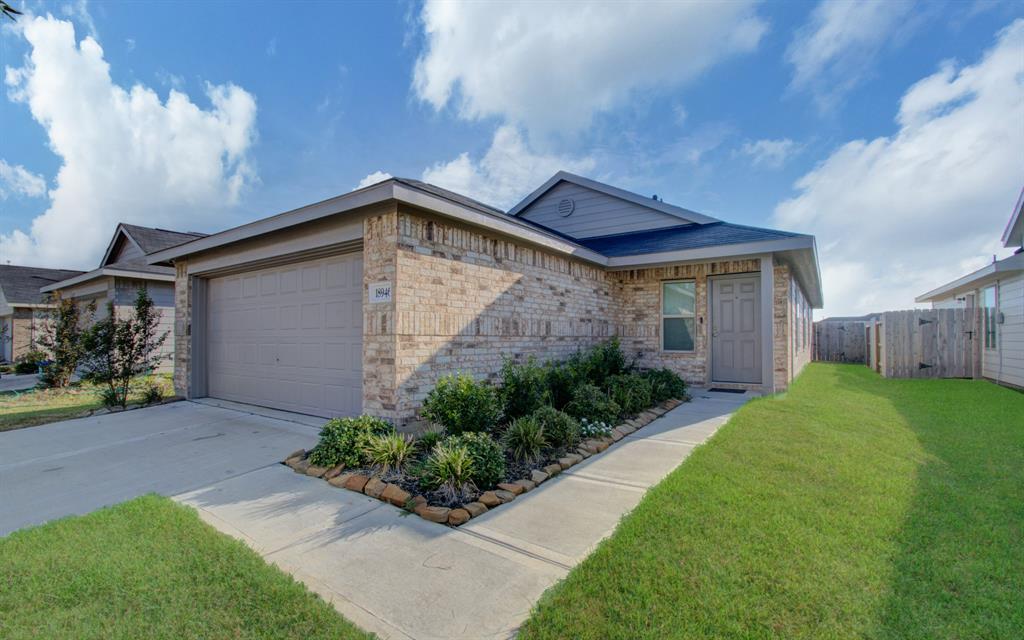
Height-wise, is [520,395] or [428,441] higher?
[520,395]

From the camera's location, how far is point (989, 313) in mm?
11516

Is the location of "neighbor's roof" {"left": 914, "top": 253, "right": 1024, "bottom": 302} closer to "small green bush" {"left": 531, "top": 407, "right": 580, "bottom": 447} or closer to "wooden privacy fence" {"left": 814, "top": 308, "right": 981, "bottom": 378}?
"wooden privacy fence" {"left": 814, "top": 308, "right": 981, "bottom": 378}

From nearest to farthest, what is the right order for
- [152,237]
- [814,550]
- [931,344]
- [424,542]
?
1. [814,550]
2. [424,542]
3. [931,344]
4. [152,237]

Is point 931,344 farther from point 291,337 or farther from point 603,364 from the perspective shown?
point 291,337

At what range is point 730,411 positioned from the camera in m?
6.93

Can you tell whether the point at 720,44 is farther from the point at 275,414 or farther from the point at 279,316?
the point at 275,414

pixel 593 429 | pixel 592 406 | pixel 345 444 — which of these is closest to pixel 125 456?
pixel 345 444

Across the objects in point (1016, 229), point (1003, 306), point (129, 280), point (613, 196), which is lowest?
point (1003, 306)

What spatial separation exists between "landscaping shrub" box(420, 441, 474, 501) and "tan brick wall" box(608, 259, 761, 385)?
7006mm

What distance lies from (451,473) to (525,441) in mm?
1161

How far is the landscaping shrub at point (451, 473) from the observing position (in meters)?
3.76

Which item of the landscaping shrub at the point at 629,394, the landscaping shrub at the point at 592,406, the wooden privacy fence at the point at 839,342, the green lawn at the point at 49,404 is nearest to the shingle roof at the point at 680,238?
the landscaping shrub at the point at 629,394

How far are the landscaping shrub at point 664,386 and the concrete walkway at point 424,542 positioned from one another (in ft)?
9.56

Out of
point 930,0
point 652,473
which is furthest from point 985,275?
point 652,473
